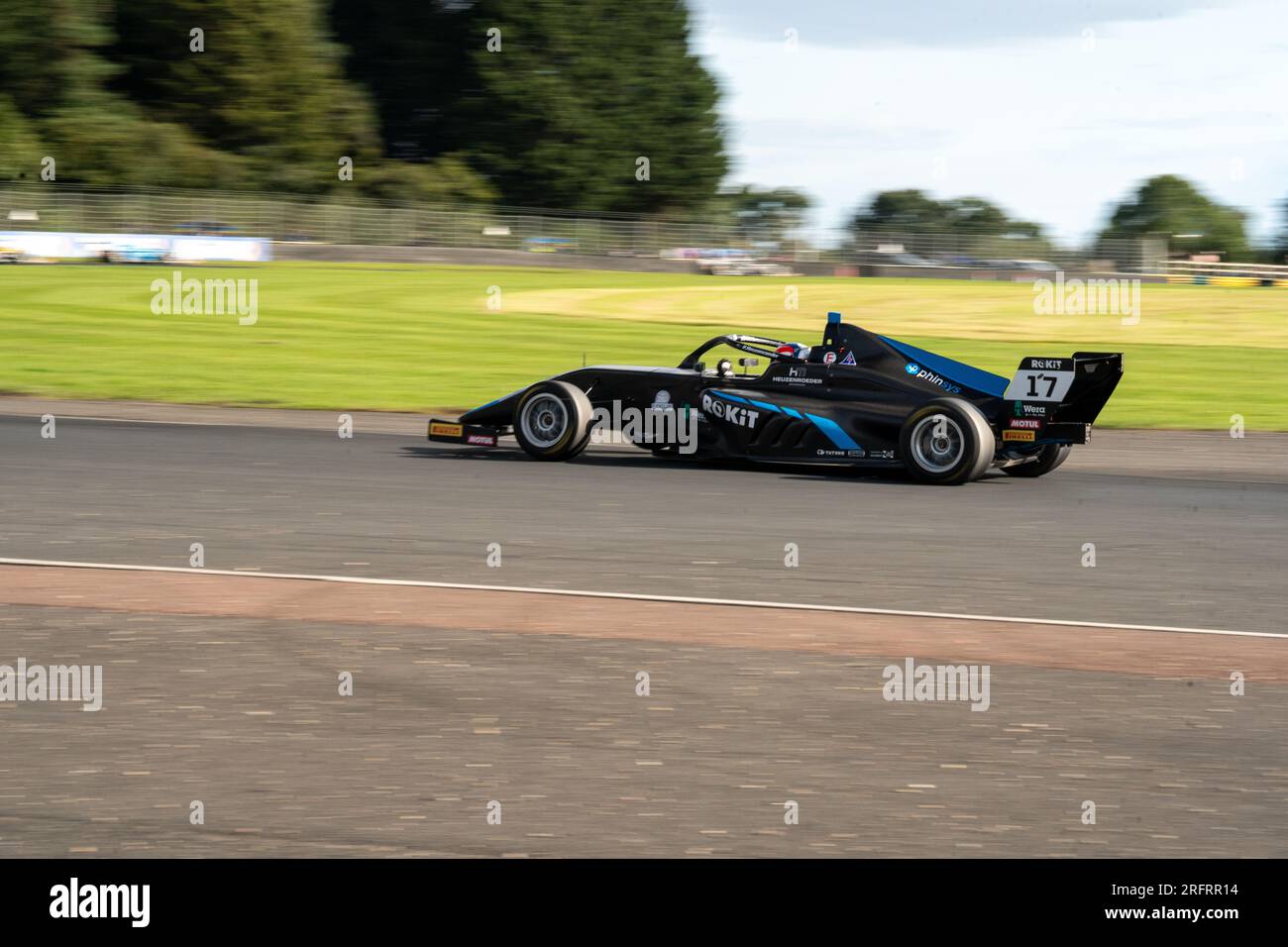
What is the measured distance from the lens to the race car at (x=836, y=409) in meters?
12.0

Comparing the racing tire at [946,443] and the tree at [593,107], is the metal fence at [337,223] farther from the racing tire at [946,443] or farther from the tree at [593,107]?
the racing tire at [946,443]

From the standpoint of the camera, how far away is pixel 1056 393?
472 inches

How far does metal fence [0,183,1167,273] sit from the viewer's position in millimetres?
47000

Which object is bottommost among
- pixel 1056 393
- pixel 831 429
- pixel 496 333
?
pixel 831 429

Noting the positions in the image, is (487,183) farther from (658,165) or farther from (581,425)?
(581,425)

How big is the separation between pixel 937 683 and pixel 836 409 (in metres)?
6.46

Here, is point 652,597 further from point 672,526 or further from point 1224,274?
point 1224,274

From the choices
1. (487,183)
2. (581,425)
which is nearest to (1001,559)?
(581,425)

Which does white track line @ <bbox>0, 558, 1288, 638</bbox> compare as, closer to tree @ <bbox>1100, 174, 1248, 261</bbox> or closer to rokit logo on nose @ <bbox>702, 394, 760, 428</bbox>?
rokit logo on nose @ <bbox>702, 394, 760, 428</bbox>

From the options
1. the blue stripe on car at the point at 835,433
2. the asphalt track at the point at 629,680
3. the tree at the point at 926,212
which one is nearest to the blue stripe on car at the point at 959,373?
the blue stripe on car at the point at 835,433

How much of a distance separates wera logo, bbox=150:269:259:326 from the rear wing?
19417mm

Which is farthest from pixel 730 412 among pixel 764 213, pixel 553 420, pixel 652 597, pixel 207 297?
pixel 764 213

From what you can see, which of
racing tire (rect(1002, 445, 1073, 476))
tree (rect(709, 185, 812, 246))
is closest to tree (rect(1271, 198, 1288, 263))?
tree (rect(709, 185, 812, 246))
